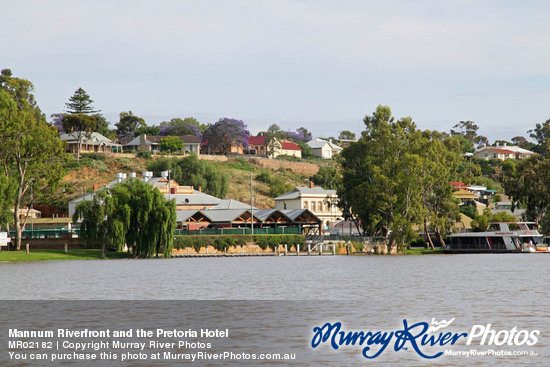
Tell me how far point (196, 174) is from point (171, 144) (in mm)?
27740

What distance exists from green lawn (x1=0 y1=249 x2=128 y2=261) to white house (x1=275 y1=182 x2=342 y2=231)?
2237 inches

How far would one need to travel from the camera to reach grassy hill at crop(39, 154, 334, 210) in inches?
5673

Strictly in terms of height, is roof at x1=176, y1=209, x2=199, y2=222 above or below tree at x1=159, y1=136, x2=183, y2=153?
below

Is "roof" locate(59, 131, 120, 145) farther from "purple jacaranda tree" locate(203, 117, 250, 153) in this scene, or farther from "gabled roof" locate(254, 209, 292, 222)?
"gabled roof" locate(254, 209, 292, 222)

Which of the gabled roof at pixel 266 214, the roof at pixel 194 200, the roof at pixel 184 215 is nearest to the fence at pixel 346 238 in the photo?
the gabled roof at pixel 266 214

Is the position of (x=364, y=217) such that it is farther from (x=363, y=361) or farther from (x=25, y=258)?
(x=363, y=361)

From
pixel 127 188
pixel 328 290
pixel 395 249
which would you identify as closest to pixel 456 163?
pixel 395 249

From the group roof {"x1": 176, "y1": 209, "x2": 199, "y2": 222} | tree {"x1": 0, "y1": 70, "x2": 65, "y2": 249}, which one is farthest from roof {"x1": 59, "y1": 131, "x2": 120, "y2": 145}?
tree {"x1": 0, "y1": 70, "x2": 65, "y2": 249}

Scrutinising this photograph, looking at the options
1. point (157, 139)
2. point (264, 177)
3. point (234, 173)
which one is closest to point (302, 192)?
point (264, 177)

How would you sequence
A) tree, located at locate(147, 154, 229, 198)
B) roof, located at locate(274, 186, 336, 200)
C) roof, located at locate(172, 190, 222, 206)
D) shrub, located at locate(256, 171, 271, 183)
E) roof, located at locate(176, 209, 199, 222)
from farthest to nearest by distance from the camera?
shrub, located at locate(256, 171, 271, 183)
tree, located at locate(147, 154, 229, 198)
roof, located at locate(274, 186, 336, 200)
roof, located at locate(172, 190, 222, 206)
roof, located at locate(176, 209, 199, 222)

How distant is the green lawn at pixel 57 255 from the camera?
71.9m

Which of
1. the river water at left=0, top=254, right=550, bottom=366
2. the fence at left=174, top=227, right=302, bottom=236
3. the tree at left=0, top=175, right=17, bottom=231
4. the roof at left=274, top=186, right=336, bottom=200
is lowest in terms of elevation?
the river water at left=0, top=254, right=550, bottom=366

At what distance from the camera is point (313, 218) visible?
109125mm

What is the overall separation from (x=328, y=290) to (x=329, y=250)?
60340 millimetres
